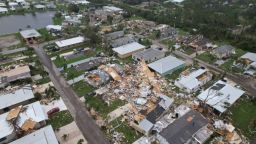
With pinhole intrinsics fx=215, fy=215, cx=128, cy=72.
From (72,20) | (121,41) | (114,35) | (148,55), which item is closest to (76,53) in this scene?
(121,41)

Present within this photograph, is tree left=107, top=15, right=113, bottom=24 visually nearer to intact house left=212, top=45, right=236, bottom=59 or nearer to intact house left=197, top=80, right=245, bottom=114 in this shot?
intact house left=212, top=45, right=236, bottom=59

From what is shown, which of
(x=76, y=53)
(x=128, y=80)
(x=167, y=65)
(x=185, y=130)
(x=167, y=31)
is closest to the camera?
(x=185, y=130)

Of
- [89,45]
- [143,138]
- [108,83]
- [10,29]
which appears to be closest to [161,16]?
[89,45]

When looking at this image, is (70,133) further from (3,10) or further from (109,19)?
(3,10)

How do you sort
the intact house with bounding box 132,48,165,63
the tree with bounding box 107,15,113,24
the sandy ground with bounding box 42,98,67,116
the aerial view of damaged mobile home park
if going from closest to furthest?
the aerial view of damaged mobile home park, the sandy ground with bounding box 42,98,67,116, the intact house with bounding box 132,48,165,63, the tree with bounding box 107,15,113,24

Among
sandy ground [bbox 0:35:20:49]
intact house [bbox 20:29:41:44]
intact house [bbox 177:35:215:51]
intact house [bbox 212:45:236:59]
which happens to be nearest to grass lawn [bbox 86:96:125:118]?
intact house [bbox 212:45:236:59]

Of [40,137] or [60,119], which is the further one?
[60,119]

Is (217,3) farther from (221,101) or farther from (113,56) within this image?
(221,101)
